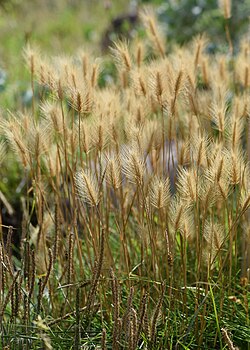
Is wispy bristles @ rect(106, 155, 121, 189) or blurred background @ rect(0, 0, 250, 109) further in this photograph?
blurred background @ rect(0, 0, 250, 109)

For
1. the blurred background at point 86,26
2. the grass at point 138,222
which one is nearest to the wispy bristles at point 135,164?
the grass at point 138,222

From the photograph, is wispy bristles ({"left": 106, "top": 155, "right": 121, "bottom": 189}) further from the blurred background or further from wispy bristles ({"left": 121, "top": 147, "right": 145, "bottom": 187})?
the blurred background

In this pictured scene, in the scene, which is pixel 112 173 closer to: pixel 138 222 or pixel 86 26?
pixel 138 222

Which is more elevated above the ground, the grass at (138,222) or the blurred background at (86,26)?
the blurred background at (86,26)

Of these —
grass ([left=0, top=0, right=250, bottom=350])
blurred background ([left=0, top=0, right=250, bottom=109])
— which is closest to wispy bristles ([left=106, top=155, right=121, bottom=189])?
grass ([left=0, top=0, right=250, bottom=350])

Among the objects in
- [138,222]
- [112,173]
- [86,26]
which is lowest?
[138,222]

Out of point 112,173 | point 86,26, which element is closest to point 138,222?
point 112,173

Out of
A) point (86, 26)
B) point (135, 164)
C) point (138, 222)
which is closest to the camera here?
point (135, 164)

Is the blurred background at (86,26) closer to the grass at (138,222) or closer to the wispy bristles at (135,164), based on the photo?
the grass at (138,222)

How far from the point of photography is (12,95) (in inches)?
208

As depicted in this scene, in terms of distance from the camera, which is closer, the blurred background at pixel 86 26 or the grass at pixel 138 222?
the grass at pixel 138 222

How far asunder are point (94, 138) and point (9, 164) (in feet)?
7.15

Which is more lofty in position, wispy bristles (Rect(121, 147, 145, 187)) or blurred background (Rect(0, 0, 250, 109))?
blurred background (Rect(0, 0, 250, 109))

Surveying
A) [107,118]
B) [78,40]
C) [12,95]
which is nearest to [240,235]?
[107,118]
